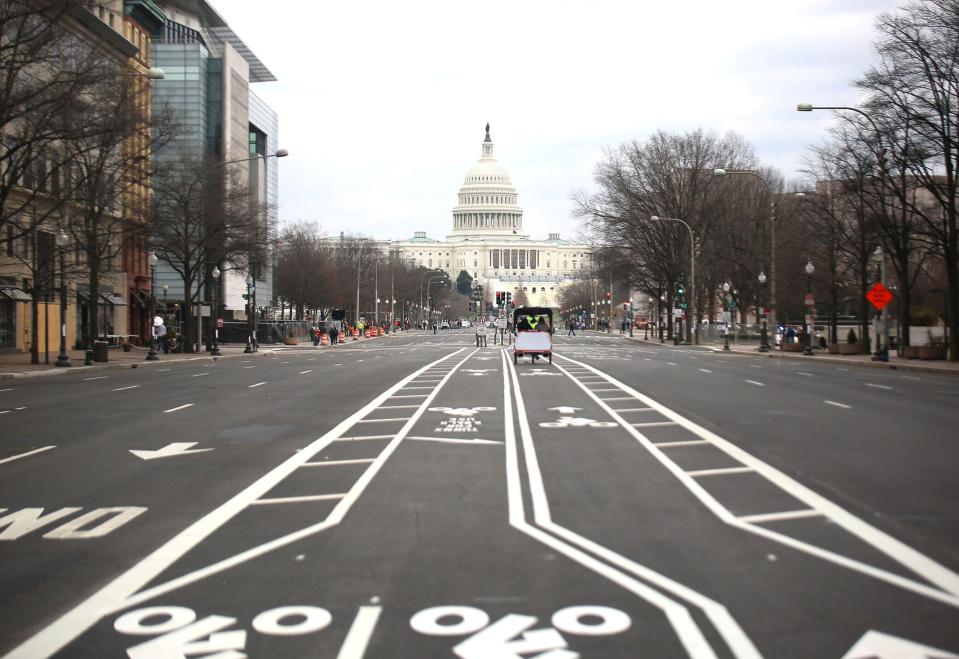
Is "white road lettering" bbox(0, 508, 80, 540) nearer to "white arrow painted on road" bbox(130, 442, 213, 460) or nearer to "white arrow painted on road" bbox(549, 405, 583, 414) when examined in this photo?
"white arrow painted on road" bbox(130, 442, 213, 460)

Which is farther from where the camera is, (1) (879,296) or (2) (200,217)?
(2) (200,217)

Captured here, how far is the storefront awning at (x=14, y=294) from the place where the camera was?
50125 millimetres

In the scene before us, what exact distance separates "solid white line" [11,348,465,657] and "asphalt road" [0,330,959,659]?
3 cm

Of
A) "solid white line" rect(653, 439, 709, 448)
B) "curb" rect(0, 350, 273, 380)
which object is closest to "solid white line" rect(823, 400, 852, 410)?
"solid white line" rect(653, 439, 709, 448)

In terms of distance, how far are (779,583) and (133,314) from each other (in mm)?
69902

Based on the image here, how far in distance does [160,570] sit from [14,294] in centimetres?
4821

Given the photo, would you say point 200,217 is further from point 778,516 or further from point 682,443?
point 778,516

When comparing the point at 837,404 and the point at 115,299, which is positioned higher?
the point at 115,299

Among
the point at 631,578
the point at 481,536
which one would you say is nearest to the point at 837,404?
the point at 481,536

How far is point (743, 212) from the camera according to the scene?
257ft

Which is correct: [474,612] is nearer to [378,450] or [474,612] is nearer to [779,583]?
[779,583]

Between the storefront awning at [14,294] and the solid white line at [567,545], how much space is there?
41568 millimetres

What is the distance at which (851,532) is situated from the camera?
890cm

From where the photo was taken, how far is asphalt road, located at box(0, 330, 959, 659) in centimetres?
613
